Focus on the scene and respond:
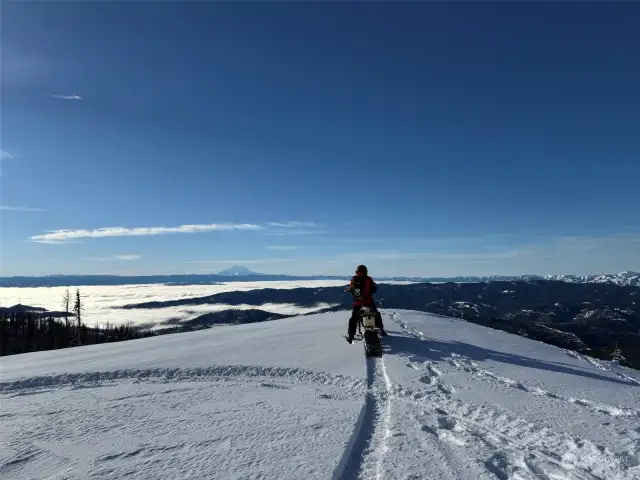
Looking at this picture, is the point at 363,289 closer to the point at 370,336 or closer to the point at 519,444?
the point at 370,336

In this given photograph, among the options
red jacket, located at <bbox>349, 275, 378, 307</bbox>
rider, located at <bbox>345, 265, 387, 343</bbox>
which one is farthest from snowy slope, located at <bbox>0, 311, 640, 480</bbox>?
red jacket, located at <bbox>349, 275, 378, 307</bbox>

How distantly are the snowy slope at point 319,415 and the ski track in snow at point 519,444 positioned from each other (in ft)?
0.10

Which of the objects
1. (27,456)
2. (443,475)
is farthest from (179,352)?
(443,475)

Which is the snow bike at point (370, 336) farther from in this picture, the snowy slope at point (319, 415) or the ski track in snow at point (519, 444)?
the ski track in snow at point (519, 444)

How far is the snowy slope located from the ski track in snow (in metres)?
0.03

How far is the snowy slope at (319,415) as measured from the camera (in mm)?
5375

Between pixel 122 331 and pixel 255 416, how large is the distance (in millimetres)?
163937

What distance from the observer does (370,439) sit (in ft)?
20.7

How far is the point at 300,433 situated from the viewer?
642 centimetres

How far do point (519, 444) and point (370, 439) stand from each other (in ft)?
8.22

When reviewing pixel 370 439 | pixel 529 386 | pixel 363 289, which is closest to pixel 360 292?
pixel 363 289

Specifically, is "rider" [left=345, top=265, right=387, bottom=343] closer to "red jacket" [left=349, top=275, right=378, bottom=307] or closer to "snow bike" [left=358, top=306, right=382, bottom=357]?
"red jacket" [left=349, top=275, right=378, bottom=307]

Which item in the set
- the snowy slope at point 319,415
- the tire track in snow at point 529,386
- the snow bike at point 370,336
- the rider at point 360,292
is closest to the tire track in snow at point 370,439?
the snowy slope at point 319,415

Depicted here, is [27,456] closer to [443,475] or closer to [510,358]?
[443,475]
